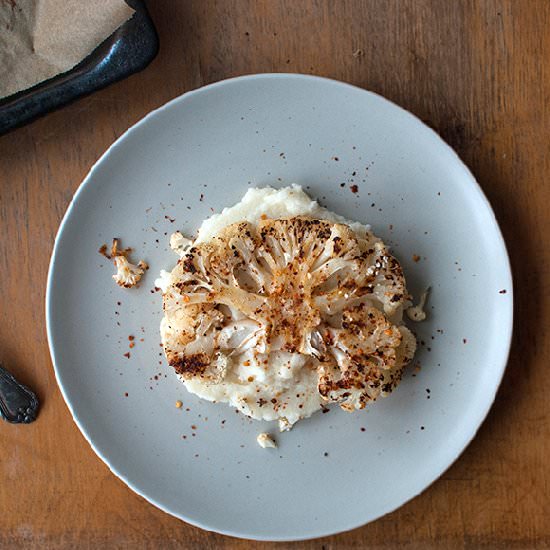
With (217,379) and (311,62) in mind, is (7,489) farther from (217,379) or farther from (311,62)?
(311,62)

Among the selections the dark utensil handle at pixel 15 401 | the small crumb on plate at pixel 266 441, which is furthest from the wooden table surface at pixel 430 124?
the small crumb on plate at pixel 266 441

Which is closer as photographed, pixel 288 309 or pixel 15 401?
pixel 288 309

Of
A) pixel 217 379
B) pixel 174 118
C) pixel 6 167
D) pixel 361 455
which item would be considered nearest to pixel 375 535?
pixel 361 455

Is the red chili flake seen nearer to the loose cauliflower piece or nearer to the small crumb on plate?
the loose cauliflower piece

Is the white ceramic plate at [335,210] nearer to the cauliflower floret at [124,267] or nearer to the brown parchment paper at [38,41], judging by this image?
the cauliflower floret at [124,267]

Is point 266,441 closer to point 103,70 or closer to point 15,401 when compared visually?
point 15,401

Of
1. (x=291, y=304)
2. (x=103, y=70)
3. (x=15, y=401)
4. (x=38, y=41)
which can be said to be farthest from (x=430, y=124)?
(x=15, y=401)

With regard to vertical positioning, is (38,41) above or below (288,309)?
above
